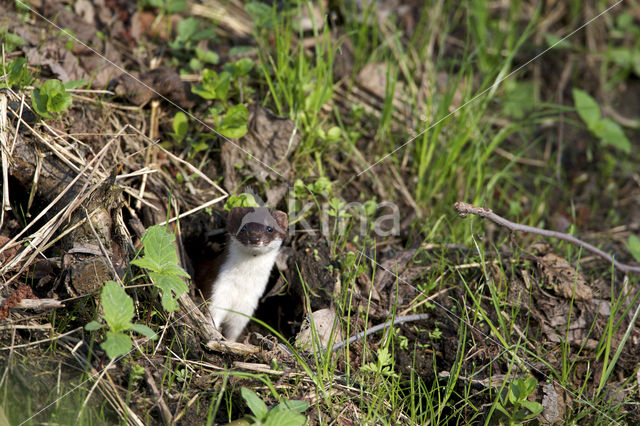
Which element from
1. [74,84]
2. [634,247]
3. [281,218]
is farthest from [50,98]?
[634,247]

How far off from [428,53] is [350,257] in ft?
7.81

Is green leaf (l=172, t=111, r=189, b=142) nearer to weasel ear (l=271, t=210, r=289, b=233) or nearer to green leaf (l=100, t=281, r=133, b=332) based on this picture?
weasel ear (l=271, t=210, r=289, b=233)

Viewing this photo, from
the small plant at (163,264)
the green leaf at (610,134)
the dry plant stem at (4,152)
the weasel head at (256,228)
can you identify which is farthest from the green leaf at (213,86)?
the green leaf at (610,134)

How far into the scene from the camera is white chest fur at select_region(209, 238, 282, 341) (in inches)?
152

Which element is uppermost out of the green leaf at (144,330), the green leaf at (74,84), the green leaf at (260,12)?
the green leaf at (260,12)

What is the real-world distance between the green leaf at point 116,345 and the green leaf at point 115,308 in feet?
0.15

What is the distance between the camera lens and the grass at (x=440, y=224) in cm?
309

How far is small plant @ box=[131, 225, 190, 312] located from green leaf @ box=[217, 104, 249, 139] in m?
1.27

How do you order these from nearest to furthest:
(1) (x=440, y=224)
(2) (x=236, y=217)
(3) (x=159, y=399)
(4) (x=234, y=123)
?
(3) (x=159, y=399), (2) (x=236, y=217), (4) (x=234, y=123), (1) (x=440, y=224)

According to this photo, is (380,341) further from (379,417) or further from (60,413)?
(60,413)

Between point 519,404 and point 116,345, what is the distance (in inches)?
77.9

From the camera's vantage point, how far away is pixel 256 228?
3.63 metres

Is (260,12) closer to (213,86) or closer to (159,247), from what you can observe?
(213,86)

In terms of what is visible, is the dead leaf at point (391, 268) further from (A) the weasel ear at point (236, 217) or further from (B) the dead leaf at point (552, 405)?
(B) the dead leaf at point (552, 405)
